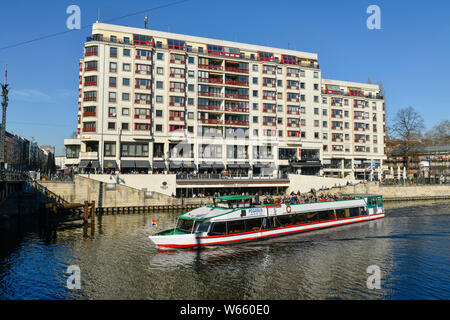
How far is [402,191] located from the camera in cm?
7706

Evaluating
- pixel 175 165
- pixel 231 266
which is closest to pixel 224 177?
pixel 175 165

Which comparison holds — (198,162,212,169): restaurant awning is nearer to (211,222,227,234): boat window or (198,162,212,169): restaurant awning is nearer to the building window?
the building window

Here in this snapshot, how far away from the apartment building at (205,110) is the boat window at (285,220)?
35.7 m

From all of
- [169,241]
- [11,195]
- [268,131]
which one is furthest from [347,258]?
[268,131]

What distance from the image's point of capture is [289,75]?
80250 mm

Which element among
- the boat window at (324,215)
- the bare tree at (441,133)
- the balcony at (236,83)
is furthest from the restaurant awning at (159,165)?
the bare tree at (441,133)

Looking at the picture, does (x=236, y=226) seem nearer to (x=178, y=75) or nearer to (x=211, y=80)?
(x=178, y=75)

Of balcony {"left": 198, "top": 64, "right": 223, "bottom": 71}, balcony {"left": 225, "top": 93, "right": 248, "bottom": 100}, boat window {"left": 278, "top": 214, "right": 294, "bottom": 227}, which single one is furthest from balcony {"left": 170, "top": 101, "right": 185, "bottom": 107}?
boat window {"left": 278, "top": 214, "right": 294, "bottom": 227}

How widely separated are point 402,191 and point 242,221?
204 feet

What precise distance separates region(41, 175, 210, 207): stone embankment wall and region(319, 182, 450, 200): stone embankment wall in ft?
127

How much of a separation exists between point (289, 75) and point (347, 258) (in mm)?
61939

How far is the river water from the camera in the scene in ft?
64.2

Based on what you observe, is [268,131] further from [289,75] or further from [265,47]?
[265,47]
